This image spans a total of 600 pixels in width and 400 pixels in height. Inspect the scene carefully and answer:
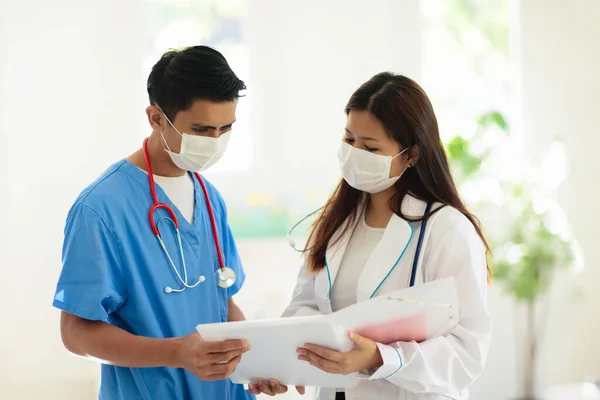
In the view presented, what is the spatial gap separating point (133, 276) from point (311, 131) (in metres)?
1.81

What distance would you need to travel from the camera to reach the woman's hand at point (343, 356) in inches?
52.1

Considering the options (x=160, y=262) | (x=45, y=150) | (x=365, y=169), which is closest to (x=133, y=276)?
(x=160, y=262)

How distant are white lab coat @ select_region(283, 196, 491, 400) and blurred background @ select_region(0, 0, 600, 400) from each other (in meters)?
1.44

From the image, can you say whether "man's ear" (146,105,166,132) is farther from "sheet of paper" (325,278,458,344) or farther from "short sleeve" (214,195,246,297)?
"sheet of paper" (325,278,458,344)

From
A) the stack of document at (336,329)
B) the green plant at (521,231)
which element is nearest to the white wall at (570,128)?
the green plant at (521,231)

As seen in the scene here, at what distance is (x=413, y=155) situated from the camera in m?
1.62

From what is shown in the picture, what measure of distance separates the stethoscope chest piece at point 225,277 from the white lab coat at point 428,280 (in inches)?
8.4

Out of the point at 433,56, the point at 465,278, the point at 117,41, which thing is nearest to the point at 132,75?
the point at 117,41

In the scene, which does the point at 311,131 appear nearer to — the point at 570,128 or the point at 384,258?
the point at 570,128

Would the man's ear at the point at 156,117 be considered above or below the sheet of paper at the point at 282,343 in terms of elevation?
above

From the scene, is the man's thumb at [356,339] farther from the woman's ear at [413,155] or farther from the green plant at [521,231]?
the green plant at [521,231]

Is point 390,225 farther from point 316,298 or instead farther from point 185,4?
point 185,4

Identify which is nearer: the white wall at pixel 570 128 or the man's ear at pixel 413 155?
the man's ear at pixel 413 155

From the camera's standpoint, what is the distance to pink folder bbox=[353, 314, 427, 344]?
4.50 ft
